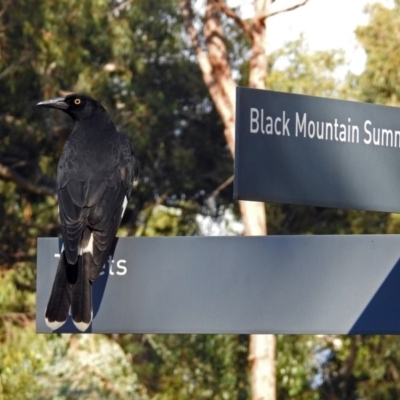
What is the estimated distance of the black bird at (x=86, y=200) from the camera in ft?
10.7

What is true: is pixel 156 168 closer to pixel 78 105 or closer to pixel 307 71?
pixel 307 71

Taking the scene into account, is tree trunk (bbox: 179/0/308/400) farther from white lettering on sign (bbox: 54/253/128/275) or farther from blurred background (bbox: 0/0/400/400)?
white lettering on sign (bbox: 54/253/128/275)

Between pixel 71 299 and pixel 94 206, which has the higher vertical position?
pixel 94 206

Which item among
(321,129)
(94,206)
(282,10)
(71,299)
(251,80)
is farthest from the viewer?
(251,80)

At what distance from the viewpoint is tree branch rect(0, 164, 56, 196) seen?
1330cm

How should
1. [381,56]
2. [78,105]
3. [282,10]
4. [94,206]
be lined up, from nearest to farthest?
[94,206] < [78,105] < [282,10] < [381,56]

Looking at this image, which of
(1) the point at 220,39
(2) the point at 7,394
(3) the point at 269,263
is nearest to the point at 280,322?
(3) the point at 269,263

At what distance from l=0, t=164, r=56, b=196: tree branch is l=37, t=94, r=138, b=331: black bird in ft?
27.2

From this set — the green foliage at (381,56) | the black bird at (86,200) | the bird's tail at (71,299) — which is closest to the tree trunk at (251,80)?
the green foliage at (381,56)

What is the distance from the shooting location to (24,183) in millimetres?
13398

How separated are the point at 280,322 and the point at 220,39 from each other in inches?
298

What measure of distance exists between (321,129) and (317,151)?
0.07 metres

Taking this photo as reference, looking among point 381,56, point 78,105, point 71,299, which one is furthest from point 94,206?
point 381,56

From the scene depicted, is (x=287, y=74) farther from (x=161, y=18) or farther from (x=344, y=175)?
(x=344, y=175)
